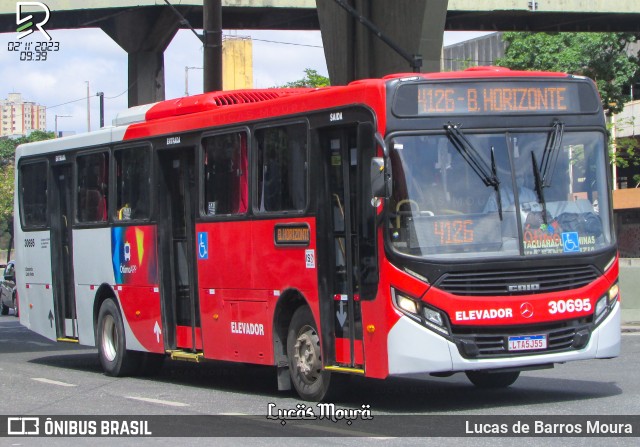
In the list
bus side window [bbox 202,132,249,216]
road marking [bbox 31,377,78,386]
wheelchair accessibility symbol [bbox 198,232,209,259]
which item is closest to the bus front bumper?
bus side window [bbox 202,132,249,216]

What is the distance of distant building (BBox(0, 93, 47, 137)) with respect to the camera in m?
165

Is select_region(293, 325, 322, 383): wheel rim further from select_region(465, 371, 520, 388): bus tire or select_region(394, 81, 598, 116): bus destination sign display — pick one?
select_region(394, 81, 598, 116): bus destination sign display

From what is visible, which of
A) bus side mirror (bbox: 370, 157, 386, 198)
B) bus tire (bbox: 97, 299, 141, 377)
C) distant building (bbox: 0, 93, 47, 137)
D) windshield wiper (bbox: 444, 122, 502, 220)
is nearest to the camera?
bus side mirror (bbox: 370, 157, 386, 198)

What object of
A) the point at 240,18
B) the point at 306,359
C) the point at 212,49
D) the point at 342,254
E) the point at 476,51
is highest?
the point at 476,51

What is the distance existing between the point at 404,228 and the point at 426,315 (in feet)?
2.70

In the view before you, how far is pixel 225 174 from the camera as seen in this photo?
14070 millimetres

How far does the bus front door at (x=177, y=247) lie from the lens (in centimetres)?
1511

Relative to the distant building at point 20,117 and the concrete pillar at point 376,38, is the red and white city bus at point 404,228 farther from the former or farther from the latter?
the distant building at point 20,117

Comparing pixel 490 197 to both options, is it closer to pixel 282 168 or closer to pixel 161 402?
pixel 282 168

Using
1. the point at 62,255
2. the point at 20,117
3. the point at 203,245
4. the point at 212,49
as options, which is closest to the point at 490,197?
the point at 203,245

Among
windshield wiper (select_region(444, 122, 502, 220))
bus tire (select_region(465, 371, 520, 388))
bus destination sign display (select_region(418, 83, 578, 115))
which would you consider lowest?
bus tire (select_region(465, 371, 520, 388))

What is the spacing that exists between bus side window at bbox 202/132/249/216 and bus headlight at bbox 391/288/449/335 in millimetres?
3151

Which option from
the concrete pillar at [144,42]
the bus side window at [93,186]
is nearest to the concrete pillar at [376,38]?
the bus side window at [93,186]

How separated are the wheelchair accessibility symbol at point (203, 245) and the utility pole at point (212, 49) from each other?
25.5 feet
